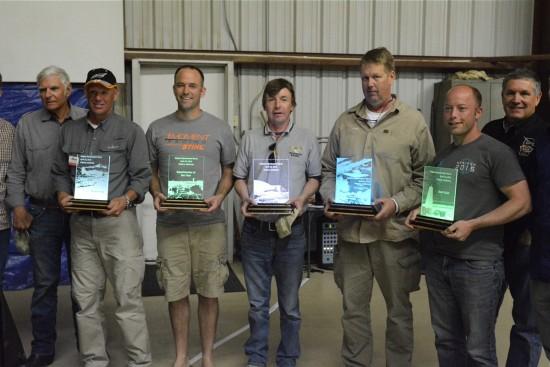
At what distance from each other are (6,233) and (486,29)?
17.6ft

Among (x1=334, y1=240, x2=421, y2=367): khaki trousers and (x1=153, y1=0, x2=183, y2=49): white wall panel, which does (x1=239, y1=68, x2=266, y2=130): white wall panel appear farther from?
(x1=334, y1=240, x2=421, y2=367): khaki trousers

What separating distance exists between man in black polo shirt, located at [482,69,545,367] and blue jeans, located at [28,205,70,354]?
7.57 feet

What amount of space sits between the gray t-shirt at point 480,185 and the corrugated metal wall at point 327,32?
12.0 feet

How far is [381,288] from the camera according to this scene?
2564 mm

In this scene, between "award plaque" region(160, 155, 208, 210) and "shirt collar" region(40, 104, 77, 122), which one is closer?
"award plaque" region(160, 155, 208, 210)

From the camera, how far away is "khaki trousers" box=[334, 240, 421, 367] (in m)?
2.47

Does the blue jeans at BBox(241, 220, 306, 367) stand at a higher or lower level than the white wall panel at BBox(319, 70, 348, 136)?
lower

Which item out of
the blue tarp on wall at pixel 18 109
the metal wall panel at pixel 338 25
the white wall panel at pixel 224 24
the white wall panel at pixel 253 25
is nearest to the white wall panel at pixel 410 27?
the metal wall panel at pixel 338 25

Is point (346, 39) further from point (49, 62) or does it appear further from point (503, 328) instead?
point (503, 328)

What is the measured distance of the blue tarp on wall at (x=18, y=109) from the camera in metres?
4.40

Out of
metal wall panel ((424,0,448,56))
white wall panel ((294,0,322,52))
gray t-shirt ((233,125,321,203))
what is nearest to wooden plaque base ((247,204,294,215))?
gray t-shirt ((233,125,321,203))

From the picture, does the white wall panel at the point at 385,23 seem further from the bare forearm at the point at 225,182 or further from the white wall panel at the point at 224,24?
the bare forearm at the point at 225,182

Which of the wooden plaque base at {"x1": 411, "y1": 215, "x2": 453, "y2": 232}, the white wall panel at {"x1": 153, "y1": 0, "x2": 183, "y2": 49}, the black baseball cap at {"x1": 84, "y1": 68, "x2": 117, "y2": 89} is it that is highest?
the white wall panel at {"x1": 153, "y1": 0, "x2": 183, "y2": 49}

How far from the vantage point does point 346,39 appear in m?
5.63
